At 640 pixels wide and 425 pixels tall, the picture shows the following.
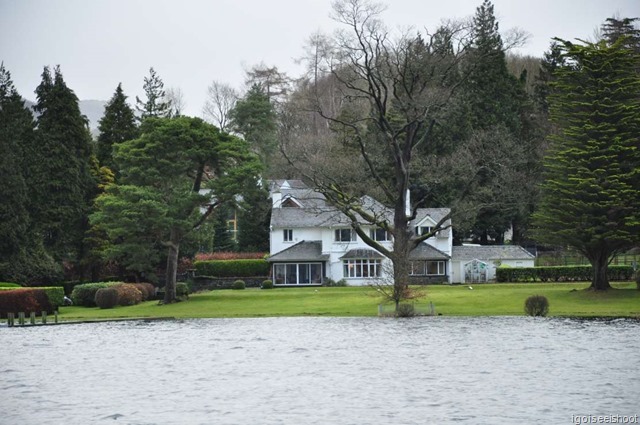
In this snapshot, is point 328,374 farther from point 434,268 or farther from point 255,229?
point 255,229

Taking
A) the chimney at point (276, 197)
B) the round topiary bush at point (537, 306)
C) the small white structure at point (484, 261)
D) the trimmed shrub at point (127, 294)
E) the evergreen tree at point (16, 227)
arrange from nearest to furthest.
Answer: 1. the round topiary bush at point (537, 306)
2. the trimmed shrub at point (127, 294)
3. the evergreen tree at point (16, 227)
4. the small white structure at point (484, 261)
5. the chimney at point (276, 197)

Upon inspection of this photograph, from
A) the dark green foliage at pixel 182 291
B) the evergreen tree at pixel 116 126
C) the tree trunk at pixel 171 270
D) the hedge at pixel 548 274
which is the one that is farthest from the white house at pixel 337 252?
the tree trunk at pixel 171 270

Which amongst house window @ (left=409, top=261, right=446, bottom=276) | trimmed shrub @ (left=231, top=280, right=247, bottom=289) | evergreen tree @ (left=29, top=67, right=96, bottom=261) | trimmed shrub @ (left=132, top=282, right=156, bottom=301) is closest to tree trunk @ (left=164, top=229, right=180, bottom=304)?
trimmed shrub @ (left=132, top=282, right=156, bottom=301)

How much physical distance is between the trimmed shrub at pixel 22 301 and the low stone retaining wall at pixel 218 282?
2854cm

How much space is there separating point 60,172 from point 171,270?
15623 millimetres

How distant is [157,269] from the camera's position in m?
82.5

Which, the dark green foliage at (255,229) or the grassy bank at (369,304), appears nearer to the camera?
the grassy bank at (369,304)

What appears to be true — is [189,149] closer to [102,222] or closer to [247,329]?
[102,222]

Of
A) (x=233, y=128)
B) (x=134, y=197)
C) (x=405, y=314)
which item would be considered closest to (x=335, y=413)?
(x=405, y=314)

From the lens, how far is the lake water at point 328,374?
24.4m

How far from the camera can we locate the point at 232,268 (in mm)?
90375

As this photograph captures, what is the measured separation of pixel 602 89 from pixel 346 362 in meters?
36.5

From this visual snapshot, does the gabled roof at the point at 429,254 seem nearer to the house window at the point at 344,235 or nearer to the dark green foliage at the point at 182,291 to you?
the house window at the point at 344,235

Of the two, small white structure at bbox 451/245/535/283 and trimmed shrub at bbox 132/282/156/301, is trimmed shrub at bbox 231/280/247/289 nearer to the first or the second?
trimmed shrub at bbox 132/282/156/301
